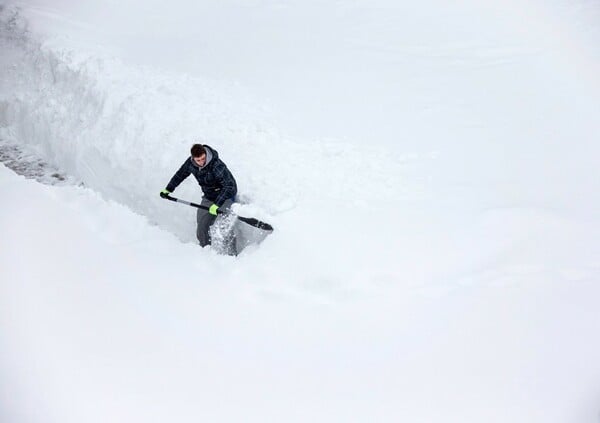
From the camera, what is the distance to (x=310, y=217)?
6.74 metres

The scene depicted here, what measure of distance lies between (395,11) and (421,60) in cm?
307

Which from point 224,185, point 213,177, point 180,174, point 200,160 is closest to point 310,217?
point 224,185

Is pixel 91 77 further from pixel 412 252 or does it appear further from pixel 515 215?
pixel 515 215

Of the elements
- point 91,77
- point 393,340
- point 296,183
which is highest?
point 91,77

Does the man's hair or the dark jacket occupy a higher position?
the man's hair

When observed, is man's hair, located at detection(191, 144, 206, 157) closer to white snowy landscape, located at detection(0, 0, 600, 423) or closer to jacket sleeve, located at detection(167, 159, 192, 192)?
jacket sleeve, located at detection(167, 159, 192, 192)

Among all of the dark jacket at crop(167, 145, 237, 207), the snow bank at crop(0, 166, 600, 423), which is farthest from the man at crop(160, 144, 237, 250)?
the snow bank at crop(0, 166, 600, 423)

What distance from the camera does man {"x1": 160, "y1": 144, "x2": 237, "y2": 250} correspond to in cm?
656

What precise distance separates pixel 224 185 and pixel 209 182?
0.81 ft

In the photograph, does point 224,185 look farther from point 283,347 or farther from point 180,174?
point 283,347

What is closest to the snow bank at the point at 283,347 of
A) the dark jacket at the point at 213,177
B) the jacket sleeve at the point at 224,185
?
the jacket sleeve at the point at 224,185

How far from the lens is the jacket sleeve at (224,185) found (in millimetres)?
6820

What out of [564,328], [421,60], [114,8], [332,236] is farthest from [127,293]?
[114,8]

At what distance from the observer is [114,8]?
13.8 meters
